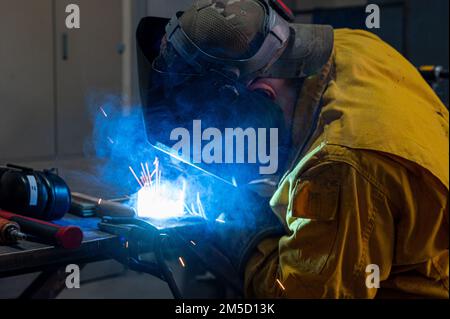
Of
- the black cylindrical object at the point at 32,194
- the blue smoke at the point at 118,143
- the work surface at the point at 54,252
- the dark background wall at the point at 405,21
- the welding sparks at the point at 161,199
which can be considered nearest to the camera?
the work surface at the point at 54,252

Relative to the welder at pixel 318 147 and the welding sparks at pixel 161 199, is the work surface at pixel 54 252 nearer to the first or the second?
the welding sparks at pixel 161 199

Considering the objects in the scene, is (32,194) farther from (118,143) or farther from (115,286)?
(115,286)

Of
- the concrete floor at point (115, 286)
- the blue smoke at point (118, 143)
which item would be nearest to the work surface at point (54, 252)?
the blue smoke at point (118, 143)

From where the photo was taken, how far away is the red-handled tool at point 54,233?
2.95 ft

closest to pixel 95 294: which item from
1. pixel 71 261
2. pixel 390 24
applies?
pixel 71 261

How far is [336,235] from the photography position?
1.02 meters

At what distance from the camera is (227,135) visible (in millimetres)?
1167

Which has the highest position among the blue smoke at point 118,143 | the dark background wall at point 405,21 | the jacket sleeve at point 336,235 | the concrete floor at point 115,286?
the dark background wall at point 405,21

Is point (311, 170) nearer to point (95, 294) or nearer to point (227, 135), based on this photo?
point (227, 135)

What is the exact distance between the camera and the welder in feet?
3.35

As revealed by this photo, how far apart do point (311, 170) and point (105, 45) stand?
2.01 ft

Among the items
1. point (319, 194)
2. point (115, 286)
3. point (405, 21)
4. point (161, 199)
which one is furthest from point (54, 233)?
point (405, 21)

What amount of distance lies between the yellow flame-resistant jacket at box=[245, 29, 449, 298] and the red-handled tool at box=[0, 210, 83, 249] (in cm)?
38
